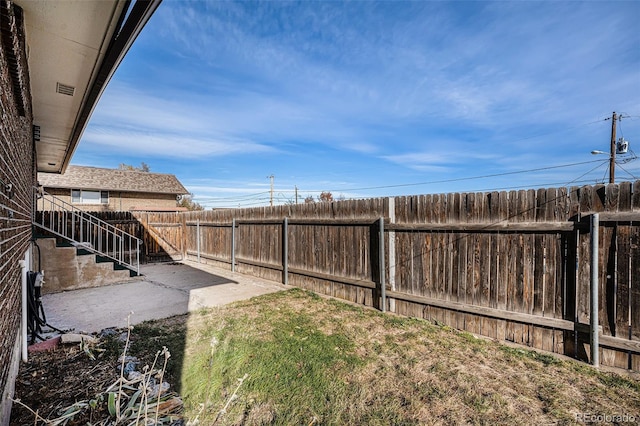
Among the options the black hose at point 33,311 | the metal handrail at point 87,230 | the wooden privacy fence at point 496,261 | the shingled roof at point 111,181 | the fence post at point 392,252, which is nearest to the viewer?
the wooden privacy fence at point 496,261

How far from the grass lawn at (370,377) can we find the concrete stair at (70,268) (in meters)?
4.19

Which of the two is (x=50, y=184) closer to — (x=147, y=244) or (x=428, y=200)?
(x=147, y=244)

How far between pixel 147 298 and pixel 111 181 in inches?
763

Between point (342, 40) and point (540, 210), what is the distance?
23.3 feet

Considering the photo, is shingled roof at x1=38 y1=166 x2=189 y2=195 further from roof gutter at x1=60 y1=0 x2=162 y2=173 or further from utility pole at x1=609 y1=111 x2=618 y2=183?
utility pole at x1=609 y1=111 x2=618 y2=183

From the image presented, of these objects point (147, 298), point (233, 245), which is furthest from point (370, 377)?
point (233, 245)

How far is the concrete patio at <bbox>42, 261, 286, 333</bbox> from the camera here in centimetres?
474

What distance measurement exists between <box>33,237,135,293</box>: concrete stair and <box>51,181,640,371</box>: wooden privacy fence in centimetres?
516

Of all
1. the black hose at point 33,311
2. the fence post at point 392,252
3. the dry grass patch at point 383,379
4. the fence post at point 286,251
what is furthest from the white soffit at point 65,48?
the fence post at point 286,251

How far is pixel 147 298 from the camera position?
6.00m

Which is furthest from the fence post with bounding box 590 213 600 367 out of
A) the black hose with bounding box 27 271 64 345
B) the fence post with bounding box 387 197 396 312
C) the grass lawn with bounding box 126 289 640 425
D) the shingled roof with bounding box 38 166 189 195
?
the shingled roof with bounding box 38 166 189 195

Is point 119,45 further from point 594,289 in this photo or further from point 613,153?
point 613,153

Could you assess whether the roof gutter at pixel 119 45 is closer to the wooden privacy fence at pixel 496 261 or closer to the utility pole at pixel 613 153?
the wooden privacy fence at pixel 496 261

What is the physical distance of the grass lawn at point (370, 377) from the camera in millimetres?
2316
